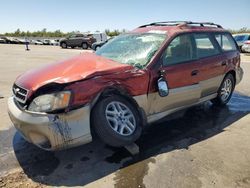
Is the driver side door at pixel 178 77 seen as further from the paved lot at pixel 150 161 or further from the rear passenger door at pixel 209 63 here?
the paved lot at pixel 150 161

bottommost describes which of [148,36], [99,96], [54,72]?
[99,96]

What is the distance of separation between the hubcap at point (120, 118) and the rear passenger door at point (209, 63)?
1689 millimetres

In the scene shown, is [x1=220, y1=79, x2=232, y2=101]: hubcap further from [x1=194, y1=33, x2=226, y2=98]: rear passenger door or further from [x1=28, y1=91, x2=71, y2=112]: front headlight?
[x1=28, y1=91, x2=71, y2=112]: front headlight

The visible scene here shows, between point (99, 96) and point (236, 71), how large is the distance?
3.80 meters

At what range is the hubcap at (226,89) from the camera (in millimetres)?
6156

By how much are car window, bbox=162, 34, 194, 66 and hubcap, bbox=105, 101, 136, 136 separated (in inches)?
38.5

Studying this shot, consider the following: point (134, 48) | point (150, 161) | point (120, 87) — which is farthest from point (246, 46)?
point (150, 161)

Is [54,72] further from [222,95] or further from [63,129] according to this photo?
[222,95]

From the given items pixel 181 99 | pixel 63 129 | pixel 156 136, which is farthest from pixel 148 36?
pixel 63 129

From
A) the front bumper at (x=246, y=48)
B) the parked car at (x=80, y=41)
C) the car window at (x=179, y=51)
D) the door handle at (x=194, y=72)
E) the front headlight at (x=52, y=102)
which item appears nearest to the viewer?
the front headlight at (x=52, y=102)

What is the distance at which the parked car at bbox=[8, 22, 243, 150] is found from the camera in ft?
11.6

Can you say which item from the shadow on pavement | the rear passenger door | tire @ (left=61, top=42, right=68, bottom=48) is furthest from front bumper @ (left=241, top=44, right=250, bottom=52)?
the shadow on pavement

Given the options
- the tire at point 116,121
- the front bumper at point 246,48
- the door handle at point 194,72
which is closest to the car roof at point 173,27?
the door handle at point 194,72

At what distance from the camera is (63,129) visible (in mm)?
3482
